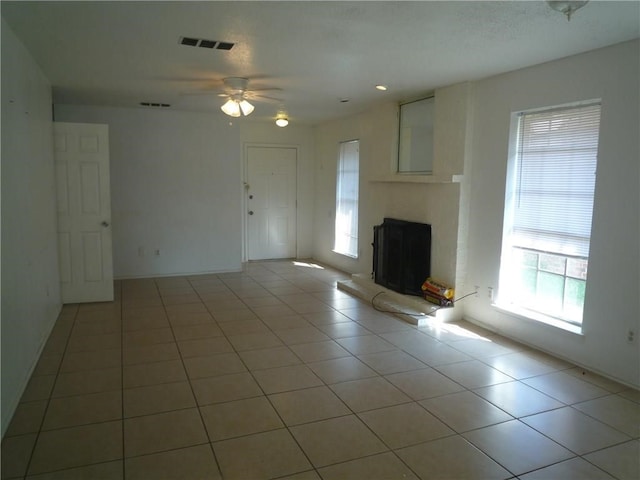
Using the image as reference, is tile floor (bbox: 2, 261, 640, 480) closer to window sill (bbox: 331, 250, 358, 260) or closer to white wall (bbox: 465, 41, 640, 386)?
white wall (bbox: 465, 41, 640, 386)

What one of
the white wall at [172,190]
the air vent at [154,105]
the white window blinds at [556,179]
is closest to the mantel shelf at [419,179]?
the white window blinds at [556,179]

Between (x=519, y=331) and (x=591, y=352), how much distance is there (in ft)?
2.32

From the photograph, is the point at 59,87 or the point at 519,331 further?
the point at 59,87

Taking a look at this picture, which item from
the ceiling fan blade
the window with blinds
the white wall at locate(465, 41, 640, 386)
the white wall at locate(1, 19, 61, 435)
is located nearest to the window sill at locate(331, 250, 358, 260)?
the ceiling fan blade

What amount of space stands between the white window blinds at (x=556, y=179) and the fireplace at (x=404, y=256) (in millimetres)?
1157

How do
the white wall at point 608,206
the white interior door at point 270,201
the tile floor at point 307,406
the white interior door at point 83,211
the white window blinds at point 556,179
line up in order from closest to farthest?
the tile floor at point 307,406
the white wall at point 608,206
the white window blinds at point 556,179
the white interior door at point 83,211
the white interior door at point 270,201

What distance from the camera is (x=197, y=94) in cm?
546

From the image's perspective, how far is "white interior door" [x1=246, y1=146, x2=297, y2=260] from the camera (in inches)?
323

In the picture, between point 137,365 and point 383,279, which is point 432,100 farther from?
point 137,365

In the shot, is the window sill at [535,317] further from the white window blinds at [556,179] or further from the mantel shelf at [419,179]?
the mantel shelf at [419,179]

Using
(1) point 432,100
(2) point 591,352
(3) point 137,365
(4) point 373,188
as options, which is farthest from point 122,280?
(2) point 591,352

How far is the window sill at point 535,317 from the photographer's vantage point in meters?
3.82

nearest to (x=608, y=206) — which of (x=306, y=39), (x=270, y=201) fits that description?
(x=306, y=39)

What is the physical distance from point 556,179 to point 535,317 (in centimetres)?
123
